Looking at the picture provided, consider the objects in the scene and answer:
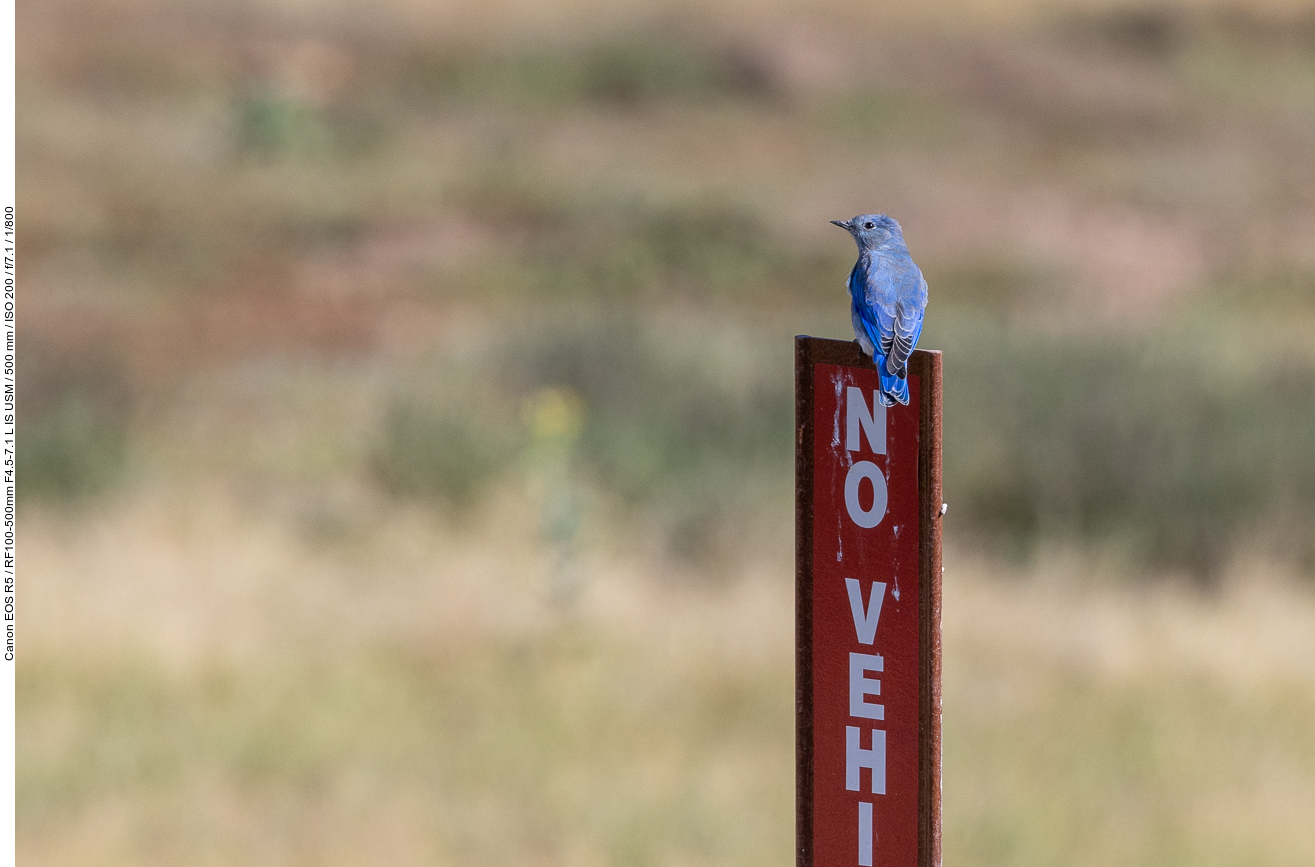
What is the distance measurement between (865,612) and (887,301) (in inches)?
18.2

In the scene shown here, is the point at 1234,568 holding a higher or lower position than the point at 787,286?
lower

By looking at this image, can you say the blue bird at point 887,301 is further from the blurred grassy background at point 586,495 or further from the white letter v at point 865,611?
the blurred grassy background at point 586,495

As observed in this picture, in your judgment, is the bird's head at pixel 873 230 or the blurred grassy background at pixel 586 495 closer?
the bird's head at pixel 873 230

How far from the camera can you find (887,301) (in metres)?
2.70

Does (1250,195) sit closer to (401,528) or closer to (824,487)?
(401,528)

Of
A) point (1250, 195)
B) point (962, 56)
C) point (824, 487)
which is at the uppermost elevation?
point (962, 56)

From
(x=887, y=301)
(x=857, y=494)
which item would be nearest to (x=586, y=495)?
(x=887, y=301)

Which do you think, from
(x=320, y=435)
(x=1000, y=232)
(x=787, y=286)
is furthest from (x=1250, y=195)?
(x=320, y=435)

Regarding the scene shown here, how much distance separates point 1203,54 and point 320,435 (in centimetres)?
2834

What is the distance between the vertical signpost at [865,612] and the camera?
2512 mm

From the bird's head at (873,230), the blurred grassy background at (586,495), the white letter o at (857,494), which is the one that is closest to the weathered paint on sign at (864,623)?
the white letter o at (857,494)

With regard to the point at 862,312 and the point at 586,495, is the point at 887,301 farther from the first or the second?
the point at 586,495

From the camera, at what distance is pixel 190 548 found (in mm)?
9719

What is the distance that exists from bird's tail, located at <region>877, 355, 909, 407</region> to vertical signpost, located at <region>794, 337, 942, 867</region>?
0.5 inches
